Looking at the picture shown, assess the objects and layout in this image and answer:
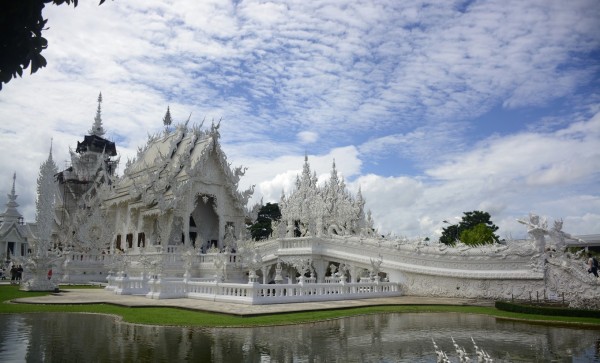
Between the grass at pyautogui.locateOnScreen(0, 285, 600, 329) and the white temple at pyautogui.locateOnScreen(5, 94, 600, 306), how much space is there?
8.64ft

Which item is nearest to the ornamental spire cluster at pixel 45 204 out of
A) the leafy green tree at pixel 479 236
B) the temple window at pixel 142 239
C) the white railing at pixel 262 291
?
the white railing at pixel 262 291

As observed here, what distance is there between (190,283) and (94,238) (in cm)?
2039

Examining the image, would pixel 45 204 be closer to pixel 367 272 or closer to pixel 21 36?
pixel 367 272

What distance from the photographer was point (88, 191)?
4738 centimetres

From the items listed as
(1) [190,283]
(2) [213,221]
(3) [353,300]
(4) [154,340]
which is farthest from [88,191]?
(4) [154,340]

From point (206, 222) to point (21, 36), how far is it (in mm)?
28069

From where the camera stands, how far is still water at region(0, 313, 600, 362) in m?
7.71

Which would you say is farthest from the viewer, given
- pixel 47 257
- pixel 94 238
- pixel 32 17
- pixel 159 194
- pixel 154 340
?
pixel 94 238

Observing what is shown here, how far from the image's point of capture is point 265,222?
175 ft

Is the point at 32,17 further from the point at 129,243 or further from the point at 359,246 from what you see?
the point at 129,243

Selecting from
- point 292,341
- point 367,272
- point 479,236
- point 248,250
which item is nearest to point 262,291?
point 248,250

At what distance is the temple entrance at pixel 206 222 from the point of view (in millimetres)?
32562

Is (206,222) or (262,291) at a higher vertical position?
(206,222)

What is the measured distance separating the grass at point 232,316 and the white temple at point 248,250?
8.64 ft
